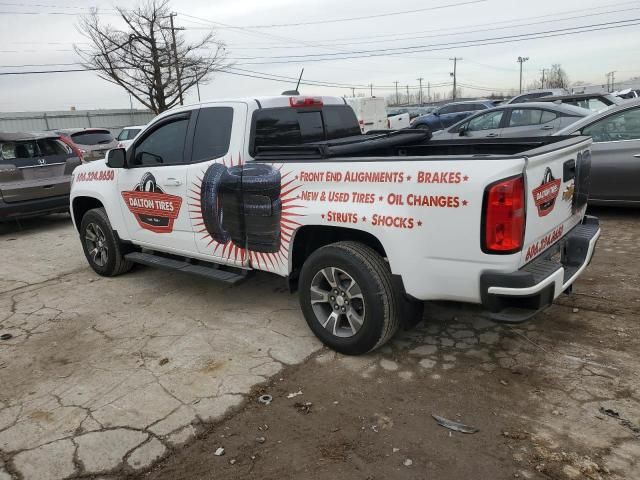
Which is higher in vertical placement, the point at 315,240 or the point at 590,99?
the point at 590,99

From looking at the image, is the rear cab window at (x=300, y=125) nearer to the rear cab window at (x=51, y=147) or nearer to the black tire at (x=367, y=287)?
the black tire at (x=367, y=287)

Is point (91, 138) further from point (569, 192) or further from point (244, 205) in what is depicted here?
point (569, 192)

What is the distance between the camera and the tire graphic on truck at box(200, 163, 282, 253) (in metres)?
3.81

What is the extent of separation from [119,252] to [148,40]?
93.6ft

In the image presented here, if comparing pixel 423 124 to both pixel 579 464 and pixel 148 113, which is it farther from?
pixel 148 113

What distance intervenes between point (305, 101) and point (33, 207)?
6.07 metres

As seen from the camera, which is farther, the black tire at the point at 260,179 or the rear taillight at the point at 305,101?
the rear taillight at the point at 305,101

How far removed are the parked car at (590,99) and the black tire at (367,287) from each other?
6103 mm

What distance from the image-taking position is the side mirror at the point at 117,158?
16.5 ft

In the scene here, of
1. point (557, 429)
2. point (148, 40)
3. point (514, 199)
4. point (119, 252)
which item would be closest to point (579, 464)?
point (557, 429)

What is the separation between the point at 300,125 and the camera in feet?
14.8

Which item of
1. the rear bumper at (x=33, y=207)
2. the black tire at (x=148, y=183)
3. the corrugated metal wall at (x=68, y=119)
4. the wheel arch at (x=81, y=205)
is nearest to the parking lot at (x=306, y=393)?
the black tire at (x=148, y=183)

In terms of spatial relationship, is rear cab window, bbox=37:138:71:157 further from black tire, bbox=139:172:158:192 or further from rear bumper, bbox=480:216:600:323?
rear bumper, bbox=480:216:600:323

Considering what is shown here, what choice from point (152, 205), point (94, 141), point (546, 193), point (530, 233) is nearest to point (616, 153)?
point (546, 193)
